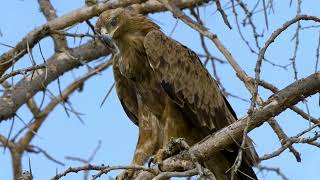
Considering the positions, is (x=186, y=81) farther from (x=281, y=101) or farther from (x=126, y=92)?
(x=281, y=101)

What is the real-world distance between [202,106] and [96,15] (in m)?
1.39

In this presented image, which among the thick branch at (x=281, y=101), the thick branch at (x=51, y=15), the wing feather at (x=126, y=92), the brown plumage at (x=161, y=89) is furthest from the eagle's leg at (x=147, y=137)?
the thick branch at (x=281, y=101)

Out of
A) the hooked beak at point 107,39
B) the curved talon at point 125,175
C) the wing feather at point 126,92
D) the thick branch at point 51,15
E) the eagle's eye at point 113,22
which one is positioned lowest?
the curved talon at point 125,175

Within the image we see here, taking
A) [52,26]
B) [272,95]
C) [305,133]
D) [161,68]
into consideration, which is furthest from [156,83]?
[305,133]

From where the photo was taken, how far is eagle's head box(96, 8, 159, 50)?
6.12 meters

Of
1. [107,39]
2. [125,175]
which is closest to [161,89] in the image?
[107,39]

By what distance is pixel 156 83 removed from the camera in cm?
608

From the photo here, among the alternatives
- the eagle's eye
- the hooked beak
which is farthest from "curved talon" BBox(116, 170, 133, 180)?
Answer: the eagle's eye

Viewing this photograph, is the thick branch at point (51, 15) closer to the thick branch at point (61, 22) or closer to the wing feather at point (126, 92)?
the thick branch at point (61, 22)

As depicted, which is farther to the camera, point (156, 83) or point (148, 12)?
point (148, 12)

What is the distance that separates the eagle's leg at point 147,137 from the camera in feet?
20.1

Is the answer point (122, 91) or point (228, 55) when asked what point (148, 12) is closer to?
point (122, 91)

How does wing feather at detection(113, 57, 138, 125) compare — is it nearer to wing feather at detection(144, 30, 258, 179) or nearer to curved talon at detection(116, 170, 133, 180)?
wing feather at detection(144, 30, 258, 179)

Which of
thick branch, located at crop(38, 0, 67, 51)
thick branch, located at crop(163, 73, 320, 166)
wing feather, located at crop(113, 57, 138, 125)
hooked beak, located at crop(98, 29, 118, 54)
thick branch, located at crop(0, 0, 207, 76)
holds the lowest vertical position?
thick branch, located at crop(163, 73, 320, 166)
